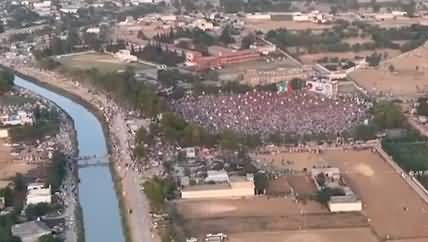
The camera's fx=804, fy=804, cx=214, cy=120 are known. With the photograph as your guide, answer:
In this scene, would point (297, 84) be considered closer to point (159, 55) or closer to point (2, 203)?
point (159, 55)

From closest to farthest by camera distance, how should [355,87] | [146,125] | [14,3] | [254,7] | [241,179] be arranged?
[241,179] → [146,125] → [355,87] → [254,7] → [14,3]

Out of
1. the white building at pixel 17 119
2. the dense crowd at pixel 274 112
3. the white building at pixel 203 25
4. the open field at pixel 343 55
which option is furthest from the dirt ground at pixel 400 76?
the white building at pixel 17 119

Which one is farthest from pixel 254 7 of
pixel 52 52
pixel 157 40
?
pixel 52 52

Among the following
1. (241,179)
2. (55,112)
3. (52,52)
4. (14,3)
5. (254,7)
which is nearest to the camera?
(241,179)

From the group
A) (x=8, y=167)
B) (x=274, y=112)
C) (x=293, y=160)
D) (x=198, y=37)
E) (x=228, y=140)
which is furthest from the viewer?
(x=198, y=37)

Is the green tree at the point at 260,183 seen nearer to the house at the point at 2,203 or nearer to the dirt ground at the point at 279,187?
the dirt ground at the point at 279,187

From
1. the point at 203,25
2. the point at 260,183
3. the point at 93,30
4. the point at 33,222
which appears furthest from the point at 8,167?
the point at 203,25

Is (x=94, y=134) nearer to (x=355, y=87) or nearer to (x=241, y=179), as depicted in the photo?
(x=241, y=179)

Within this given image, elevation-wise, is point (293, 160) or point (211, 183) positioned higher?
point (211, 183)
